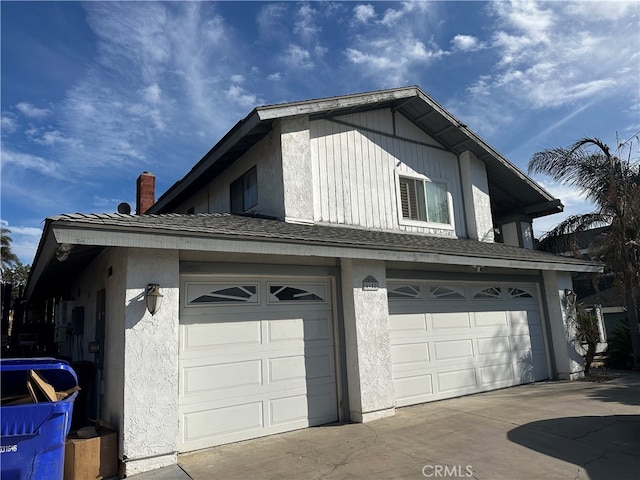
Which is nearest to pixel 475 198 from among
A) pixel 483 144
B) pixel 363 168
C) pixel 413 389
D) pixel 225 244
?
pixel 483 144

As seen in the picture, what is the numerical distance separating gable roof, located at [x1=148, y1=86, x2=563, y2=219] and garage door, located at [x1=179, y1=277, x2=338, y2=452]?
3525mm

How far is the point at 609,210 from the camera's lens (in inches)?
508

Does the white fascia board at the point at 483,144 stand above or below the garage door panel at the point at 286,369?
above

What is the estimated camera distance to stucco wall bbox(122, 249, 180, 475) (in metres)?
5.07

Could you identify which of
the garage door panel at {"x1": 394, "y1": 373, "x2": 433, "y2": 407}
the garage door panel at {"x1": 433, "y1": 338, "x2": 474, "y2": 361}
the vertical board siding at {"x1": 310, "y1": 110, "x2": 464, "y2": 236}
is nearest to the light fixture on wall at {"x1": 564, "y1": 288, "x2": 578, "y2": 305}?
the vertical board siding at {"x1": 310, "y1": 110, "x2": 464, "y2": 236}

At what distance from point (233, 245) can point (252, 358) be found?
1892mm

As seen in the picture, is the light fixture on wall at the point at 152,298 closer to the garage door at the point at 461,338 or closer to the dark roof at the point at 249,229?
the dark roof at the point at 249,229

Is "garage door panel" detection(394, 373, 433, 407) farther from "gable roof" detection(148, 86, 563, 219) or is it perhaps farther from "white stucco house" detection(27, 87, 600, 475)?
"gable roof" detection(148, 86, 563, 219)

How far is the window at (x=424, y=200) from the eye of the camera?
35.3 feet

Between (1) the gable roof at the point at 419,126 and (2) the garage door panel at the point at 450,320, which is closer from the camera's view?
(1) the gable roof at the point at 419,126

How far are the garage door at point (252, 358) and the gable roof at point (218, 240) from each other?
87 cm

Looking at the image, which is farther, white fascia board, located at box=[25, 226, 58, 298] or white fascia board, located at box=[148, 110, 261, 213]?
white fascia board, located at box=[148, 110, 261, 213]

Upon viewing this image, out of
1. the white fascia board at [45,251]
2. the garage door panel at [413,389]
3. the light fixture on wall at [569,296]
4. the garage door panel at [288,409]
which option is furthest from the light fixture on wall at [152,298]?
the light fixture on wall at [569,296]

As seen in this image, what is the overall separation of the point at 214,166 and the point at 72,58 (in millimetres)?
3712
